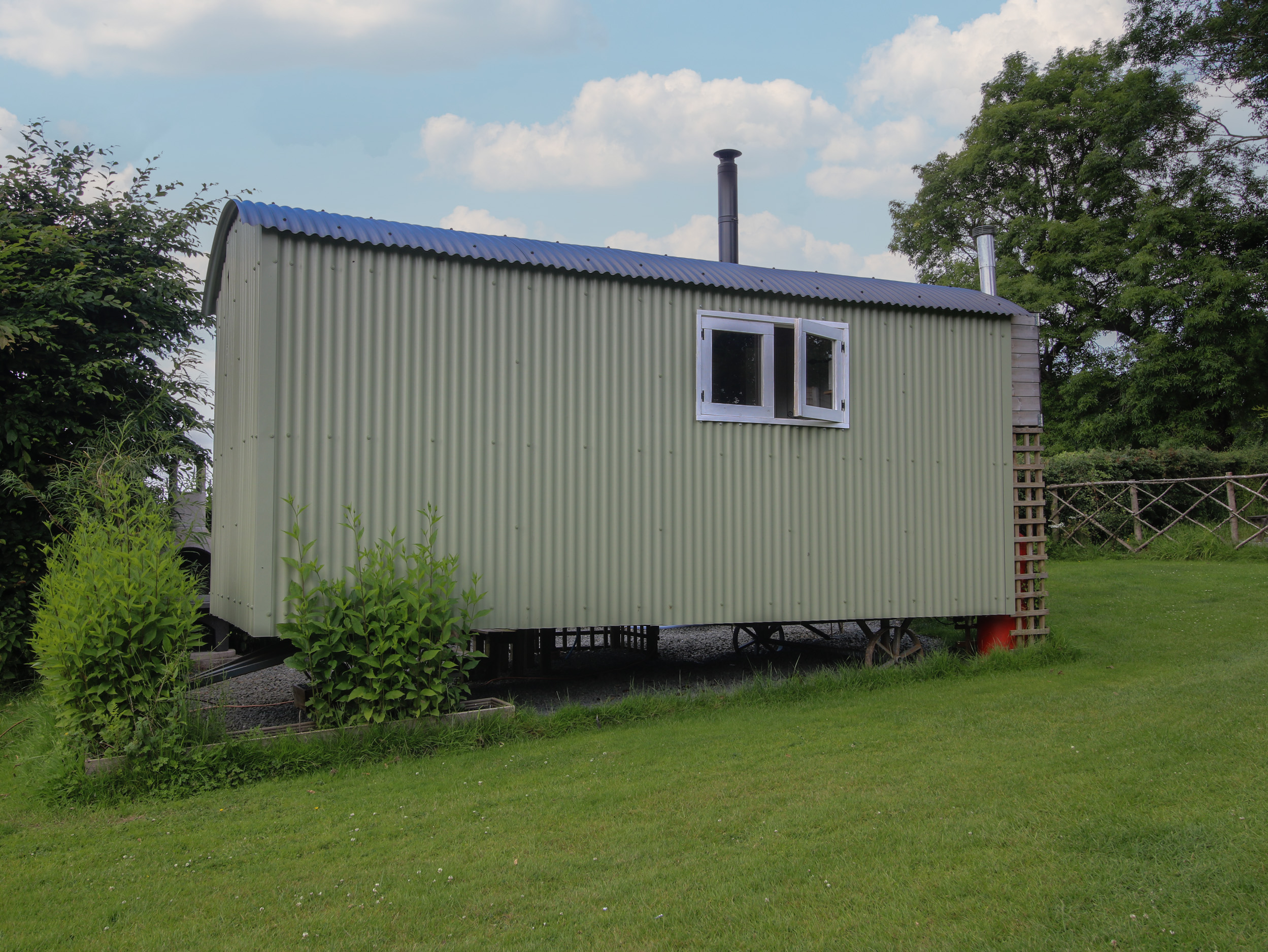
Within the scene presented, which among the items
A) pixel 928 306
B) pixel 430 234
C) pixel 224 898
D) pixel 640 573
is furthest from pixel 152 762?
pixel 928 306

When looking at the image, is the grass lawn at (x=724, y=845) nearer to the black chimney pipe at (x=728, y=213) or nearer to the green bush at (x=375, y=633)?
the green bush at (x=375, y=633)

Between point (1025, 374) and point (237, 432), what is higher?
point (1025, 374)

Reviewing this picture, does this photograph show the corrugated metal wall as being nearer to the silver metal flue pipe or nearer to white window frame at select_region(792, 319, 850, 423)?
white window frame at select_region(792, 319, 850, 423)

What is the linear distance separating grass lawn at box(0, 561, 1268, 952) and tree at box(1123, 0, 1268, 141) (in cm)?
1882

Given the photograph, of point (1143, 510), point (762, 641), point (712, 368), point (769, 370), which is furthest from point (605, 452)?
point (1143, 510)

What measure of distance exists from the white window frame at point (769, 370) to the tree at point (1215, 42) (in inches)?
700

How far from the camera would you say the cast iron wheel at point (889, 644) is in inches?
315

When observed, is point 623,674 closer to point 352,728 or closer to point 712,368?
point 712,368

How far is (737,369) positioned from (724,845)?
417cm

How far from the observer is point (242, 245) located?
6645 millimetres

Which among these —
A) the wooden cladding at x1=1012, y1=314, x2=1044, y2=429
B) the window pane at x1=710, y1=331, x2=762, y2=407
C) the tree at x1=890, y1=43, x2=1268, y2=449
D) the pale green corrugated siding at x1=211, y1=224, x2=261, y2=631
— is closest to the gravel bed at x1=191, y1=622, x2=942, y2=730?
the pale green corrugated siding at x1=211, y1=224, x2=261, y2=631

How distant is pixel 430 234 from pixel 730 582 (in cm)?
352

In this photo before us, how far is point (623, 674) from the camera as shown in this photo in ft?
28.8

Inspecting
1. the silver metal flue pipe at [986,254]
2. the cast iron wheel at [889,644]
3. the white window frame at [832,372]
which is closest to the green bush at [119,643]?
the white window frame at [832,372]
